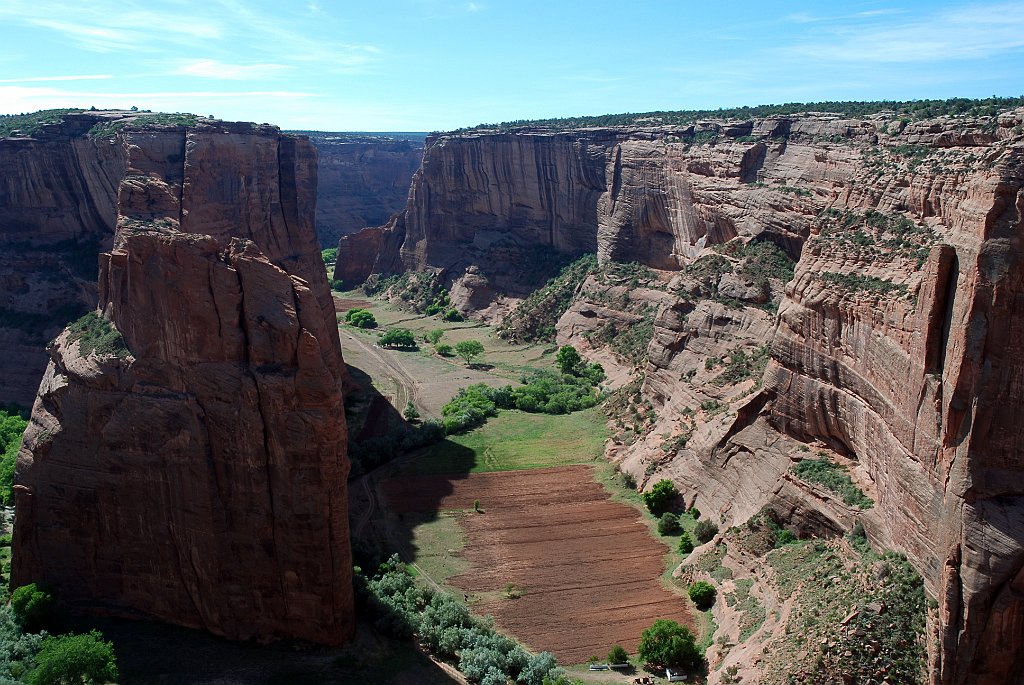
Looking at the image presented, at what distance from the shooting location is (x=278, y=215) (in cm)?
6856

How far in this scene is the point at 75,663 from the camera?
29672mm

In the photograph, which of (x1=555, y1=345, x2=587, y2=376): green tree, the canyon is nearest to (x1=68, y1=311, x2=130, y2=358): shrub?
the canyon

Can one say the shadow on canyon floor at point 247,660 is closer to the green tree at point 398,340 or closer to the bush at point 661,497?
the bush at point 661,497

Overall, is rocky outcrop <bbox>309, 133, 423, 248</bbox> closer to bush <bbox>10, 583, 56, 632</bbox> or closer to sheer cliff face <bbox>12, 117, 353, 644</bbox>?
sheer cliff face <bbox>12, 117, 353, 644</bbox>

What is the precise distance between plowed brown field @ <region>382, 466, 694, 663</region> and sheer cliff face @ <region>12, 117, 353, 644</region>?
340 inches

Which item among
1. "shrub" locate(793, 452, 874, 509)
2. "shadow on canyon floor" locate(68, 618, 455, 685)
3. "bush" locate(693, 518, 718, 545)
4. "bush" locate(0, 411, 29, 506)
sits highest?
"shrub" locate(793, 452, 874, 509)

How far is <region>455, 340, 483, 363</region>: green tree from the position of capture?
87094mm

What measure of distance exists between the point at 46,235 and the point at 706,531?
5944 centimetres

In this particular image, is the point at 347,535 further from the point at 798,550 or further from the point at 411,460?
the point at 411,460

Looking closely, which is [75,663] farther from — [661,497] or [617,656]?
[661,497]

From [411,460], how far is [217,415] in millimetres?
27070

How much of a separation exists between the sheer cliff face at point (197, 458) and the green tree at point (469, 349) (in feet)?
171

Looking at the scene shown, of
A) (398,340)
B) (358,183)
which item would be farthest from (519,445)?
(358,183)

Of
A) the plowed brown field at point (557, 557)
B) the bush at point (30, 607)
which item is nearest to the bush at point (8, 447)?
the bush at point (30, 607)
